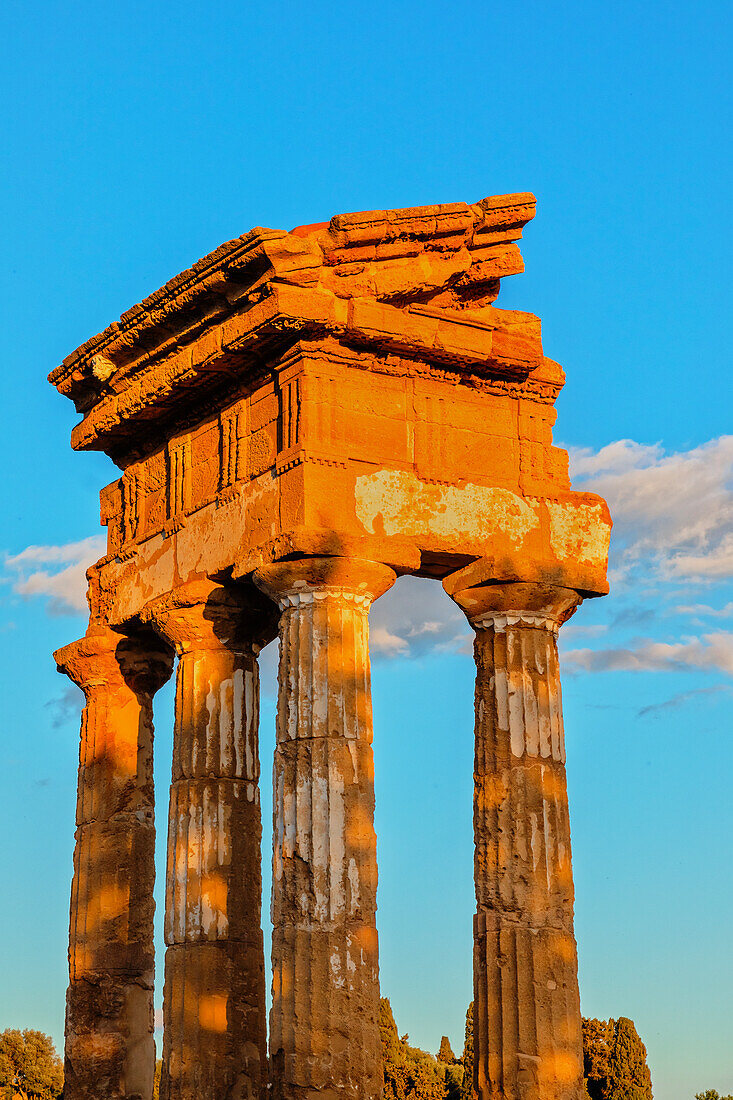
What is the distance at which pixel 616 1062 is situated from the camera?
38.3 meters

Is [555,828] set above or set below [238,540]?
below

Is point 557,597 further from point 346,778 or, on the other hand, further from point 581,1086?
point 581,1086

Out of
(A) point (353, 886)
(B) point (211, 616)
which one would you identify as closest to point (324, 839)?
(A) point (353, 886)

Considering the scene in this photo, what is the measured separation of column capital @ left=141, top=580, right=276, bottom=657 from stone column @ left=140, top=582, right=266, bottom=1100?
1 centimetres

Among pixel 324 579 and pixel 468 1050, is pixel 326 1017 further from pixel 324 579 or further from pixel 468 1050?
pixel 468 1050

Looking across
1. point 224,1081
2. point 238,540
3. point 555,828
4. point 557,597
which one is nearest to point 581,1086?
point 555,828

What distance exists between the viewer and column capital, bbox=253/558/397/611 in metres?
18.4

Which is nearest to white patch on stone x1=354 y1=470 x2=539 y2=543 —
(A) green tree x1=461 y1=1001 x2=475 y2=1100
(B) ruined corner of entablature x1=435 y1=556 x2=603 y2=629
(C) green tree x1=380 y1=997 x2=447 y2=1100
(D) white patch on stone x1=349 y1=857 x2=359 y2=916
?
(B) ruined corner of entablature x1=435 y1=556 x2=603 y2=629

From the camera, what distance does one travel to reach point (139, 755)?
915 inches

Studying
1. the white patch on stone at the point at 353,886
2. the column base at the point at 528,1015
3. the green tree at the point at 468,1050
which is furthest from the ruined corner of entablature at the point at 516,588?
the green tree at the point at 468,1050

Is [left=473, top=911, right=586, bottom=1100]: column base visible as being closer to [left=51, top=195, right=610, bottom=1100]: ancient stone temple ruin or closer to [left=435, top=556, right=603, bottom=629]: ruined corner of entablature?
[left=51, top=195, right=610, bottom=1100]: ancient stone temple ruin

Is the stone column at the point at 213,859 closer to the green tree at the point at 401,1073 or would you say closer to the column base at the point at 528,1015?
the column base at the point at 528,1015

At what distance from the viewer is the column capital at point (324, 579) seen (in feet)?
60.5

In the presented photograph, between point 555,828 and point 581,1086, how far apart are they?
2.81 metres
